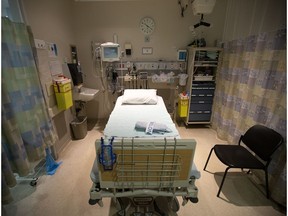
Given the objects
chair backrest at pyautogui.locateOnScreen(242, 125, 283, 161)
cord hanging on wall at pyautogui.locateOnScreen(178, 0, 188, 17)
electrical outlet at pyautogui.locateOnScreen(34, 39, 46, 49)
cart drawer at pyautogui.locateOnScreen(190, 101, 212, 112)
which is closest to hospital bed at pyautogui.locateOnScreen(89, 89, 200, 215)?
chair backrest at pyautogui.locateOnScreen(242, 125, 283, 161)

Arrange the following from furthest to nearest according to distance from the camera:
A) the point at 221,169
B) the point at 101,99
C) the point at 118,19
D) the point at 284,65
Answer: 1. the point at 101,99
2. the point at 118,19
3. the point at 221,169
4. the point at 284,65

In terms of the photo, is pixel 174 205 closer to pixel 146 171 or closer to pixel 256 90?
pixel 146 171

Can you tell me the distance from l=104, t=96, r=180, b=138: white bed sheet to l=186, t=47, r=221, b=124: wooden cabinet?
0.89m

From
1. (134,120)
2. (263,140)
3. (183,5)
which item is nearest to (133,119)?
(134,120)

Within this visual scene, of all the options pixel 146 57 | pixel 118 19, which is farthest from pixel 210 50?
pixel 118 19

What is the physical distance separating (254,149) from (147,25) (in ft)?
8.98

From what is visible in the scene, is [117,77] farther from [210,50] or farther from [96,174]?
Answer: [96,174]

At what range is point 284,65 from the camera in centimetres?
159

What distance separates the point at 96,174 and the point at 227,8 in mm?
3560

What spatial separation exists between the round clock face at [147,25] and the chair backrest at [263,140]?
8.15 ft

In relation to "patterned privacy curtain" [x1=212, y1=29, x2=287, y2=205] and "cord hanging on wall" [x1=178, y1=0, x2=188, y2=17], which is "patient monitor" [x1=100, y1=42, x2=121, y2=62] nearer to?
A: "cord hanging on wall" [x1=178, y1=0, x2=188, y2=17]

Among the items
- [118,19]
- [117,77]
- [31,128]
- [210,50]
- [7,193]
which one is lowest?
[7,193]

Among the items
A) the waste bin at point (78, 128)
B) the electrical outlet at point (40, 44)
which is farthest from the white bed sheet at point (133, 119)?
the electrical outlet at point (40, 44)

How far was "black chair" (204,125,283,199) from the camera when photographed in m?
1.59
